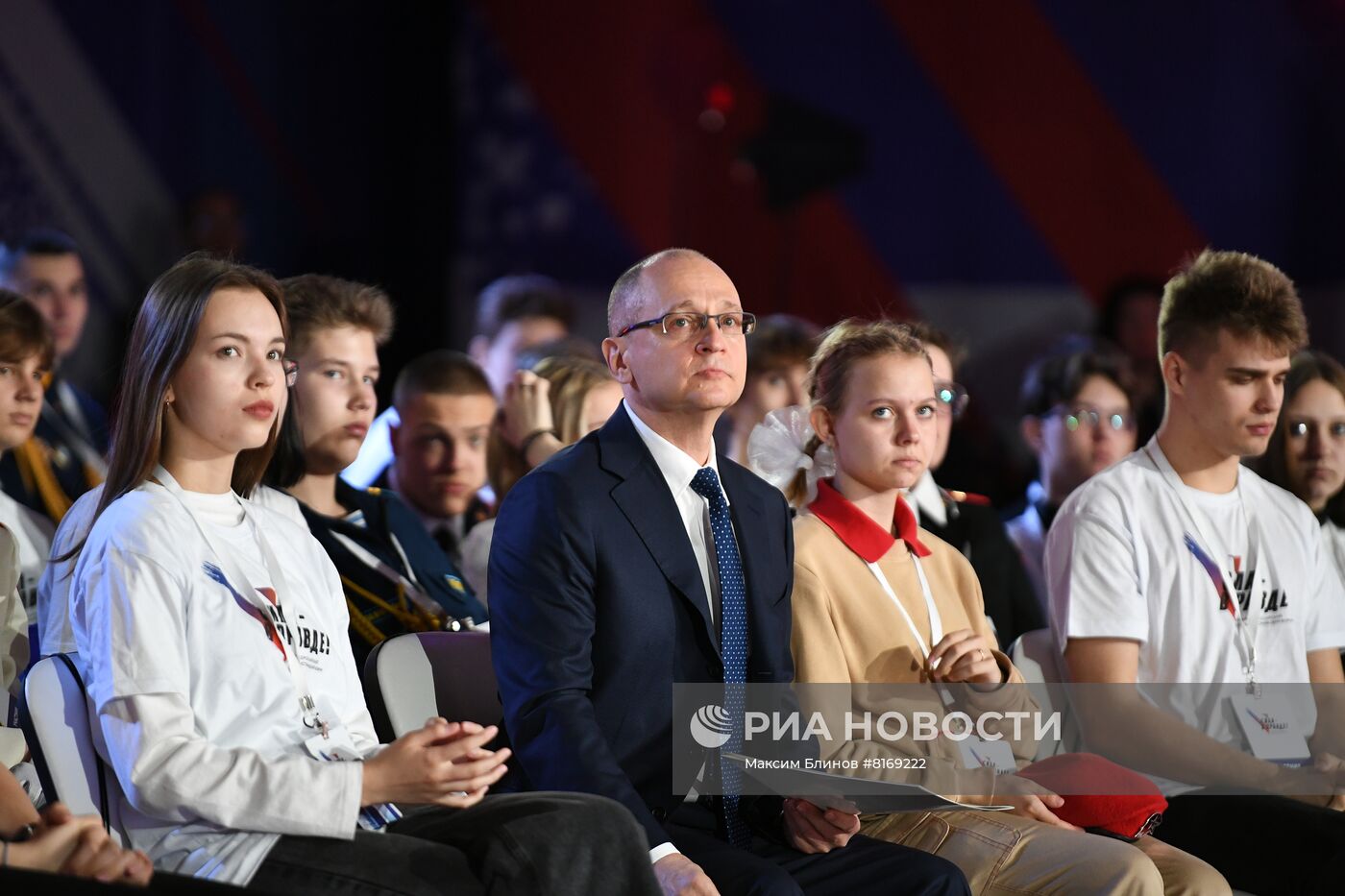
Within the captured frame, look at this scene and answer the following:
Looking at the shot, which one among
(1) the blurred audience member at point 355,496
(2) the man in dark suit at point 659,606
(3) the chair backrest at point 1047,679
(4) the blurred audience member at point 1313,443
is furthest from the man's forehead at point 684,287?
(4) the blurred audience member at point 1313,443

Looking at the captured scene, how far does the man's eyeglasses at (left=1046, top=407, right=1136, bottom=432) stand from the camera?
4754mm

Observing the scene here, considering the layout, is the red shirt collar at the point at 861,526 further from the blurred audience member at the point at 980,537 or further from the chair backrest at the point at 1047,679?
the blurred audience member at the point at 980,537

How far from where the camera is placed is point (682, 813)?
→ 2678mm

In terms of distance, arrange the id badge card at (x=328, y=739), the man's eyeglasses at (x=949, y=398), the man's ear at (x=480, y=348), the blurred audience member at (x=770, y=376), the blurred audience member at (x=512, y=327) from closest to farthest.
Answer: the id badge card at (x=328, y=739) < the man's eyeglasses at (x=949, y=398) < the blurred audience member at (x=770, y=376) < the blurred audience member at (x=512, y=327) < the man's ear at (x=480, y=348)

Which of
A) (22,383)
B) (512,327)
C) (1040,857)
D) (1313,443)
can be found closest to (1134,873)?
(1040,857)

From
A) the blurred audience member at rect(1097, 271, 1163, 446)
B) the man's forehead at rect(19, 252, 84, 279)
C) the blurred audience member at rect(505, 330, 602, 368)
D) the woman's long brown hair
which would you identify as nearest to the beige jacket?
the woman's long brown hair

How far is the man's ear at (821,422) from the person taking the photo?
3285 mm

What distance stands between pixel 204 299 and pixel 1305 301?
20.4ft

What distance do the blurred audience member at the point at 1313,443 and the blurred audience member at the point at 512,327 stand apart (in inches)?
90.8

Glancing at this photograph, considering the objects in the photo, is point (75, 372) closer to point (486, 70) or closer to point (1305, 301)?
point (486, 70)

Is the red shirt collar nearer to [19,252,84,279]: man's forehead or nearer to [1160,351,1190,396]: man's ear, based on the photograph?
[1160,351,1190,396]: man's ear

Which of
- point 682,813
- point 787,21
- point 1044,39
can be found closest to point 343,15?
point 787,21

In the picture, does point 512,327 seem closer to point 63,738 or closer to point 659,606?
point 659,606

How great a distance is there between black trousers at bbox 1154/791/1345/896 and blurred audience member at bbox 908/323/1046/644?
78 cm
